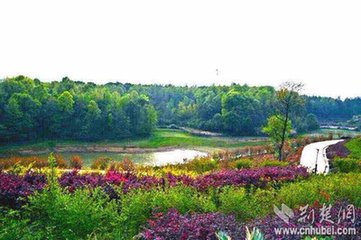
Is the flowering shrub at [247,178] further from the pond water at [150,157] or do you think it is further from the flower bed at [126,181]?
the pond water at [150,157]

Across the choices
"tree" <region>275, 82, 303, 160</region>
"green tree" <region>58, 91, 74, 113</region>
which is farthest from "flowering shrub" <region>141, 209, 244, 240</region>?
"green tree" <region>58, 91, 74, 113</region>

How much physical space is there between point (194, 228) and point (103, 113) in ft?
161

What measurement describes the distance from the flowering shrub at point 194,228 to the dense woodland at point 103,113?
3213cm

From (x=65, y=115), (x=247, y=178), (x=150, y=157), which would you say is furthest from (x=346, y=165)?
(x=65, y=115)

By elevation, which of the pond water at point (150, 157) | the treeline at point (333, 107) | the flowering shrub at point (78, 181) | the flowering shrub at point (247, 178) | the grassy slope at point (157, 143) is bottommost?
the grassy slope at point (157, 143)

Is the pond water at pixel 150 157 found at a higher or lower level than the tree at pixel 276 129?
lower

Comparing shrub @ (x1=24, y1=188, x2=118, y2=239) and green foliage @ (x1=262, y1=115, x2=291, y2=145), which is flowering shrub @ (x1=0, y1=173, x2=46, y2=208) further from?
green foliage @ (x1=262, y1=115, x2=291, y2=145)

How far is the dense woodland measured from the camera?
45781 millimetres

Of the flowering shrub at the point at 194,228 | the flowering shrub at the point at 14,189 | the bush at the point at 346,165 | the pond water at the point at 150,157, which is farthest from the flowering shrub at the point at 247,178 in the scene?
the pond water at the point at 150,157

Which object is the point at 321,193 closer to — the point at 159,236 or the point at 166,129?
the point at 159,236

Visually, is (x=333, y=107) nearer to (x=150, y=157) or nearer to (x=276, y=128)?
(x=150, y=157)

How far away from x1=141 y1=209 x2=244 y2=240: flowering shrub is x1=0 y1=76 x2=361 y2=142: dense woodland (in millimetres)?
32133

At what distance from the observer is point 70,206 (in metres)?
5.84

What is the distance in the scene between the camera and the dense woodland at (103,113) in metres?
45.8
